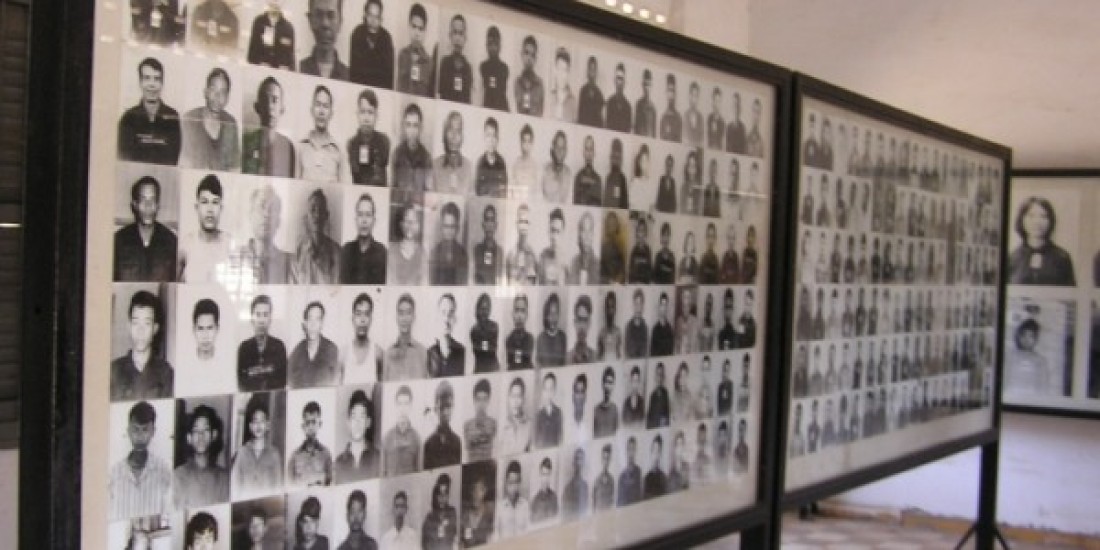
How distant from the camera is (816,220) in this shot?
109 inches

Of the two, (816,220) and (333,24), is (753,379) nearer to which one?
(816,220)

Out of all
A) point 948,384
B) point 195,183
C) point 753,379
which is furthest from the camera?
point 948,384

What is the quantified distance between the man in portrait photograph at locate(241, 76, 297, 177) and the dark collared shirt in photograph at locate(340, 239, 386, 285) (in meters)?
0.15

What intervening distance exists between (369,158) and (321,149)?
87mm

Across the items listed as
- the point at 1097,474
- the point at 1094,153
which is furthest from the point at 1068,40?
the point at 1097,474

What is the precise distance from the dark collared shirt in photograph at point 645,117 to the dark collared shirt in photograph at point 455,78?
0.48 metres

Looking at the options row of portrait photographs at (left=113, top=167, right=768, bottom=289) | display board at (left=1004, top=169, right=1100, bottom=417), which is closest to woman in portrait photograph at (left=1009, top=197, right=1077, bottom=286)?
display board at (left=1004, top=169, right=1100, bottom=417)

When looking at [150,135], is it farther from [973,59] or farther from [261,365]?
[973,59]

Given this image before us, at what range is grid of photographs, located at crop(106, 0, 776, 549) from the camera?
1.32 metres

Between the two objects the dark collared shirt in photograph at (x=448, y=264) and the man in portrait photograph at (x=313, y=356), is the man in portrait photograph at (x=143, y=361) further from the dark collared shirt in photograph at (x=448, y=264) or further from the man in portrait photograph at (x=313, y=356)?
the dark collared shirt in photograph at (x=448, y=264)

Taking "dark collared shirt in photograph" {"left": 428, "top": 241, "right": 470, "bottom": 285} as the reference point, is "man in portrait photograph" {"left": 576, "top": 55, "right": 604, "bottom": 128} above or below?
above

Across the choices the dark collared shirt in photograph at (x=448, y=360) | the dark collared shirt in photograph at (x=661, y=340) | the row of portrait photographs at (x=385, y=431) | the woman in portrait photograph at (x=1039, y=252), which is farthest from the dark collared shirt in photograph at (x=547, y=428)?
the woman in portrait photograph at (x=1039, y=252)

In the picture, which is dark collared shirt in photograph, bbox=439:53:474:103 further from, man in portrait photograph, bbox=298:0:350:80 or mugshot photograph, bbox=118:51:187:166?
mugshot photograph, bbox=118:51:187:166

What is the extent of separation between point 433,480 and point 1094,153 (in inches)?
256
